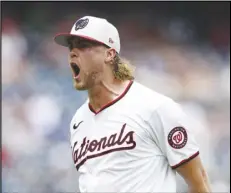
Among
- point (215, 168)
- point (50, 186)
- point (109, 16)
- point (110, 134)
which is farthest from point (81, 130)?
point (109, 16)

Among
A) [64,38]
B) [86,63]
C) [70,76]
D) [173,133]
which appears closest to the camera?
[173,133]

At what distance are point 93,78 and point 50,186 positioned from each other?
371 centimetres

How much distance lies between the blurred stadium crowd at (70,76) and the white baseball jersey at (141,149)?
3.59 metres

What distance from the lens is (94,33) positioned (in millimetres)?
2801

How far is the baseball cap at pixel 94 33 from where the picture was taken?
2.79 metres

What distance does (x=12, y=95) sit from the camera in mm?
6930

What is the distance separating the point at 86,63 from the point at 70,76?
446cm

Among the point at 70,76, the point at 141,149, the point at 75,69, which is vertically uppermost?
the point at 70,76

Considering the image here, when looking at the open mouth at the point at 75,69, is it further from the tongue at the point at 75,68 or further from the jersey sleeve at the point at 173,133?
the jersey sleeve at the point at 173,133

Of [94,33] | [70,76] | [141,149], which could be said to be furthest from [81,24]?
[70,76]

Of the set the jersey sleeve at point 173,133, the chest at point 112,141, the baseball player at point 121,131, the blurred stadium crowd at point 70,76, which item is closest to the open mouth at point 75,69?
the baseball player at point 121,131

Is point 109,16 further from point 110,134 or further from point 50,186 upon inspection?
point 110,134

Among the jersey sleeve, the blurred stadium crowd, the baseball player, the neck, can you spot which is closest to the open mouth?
the baseball player

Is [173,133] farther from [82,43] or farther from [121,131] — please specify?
[82,43]
